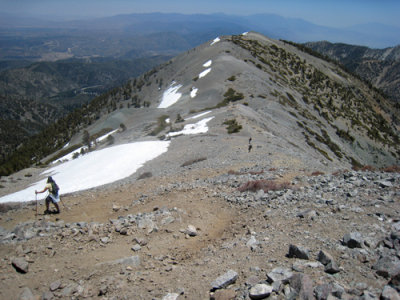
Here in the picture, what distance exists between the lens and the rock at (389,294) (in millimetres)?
4859

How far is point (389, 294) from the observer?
4.93 meters

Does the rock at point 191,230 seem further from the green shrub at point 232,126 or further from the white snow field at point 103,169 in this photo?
the green shrub at point 232,126

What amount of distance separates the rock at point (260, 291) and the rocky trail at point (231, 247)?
0.02 metres

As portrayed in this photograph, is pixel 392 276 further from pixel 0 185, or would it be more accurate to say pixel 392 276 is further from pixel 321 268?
pixel 0 185

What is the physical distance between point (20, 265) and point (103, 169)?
57.1 feet

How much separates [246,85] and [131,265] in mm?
53031

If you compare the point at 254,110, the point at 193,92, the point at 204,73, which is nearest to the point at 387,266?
the point at 254,110

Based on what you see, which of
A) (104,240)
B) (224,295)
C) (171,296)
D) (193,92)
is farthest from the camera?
(193,92)

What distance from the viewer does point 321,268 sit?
243 inches

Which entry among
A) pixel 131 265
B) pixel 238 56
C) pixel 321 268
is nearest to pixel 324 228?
pixel 321 268

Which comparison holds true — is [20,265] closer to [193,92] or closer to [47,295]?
[47,295]

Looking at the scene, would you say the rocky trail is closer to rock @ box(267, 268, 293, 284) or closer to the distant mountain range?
rock @ box(267, 268, 293, 284)

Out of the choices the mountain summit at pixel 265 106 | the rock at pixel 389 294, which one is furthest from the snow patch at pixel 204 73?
the rock at pixel 389 294

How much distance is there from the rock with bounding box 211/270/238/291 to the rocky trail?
24 millimetres
